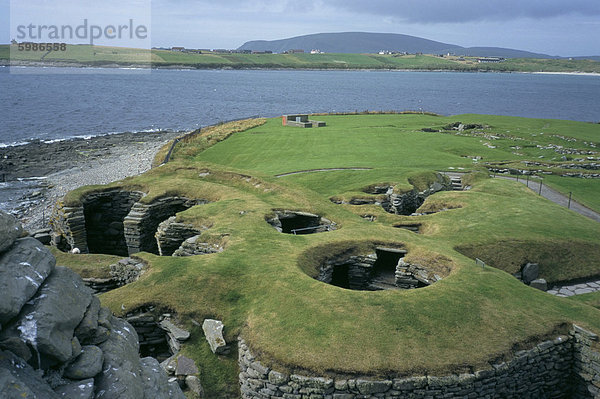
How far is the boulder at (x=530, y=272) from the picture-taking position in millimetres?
22031

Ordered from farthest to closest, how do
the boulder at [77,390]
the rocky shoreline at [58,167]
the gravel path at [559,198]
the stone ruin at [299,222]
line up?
the rocky shoreline at [58,167], the gravel path at [559,198], the stone ruin at [299,222], the boulder at [77,390]

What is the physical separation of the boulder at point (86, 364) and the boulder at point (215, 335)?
6.18 meters

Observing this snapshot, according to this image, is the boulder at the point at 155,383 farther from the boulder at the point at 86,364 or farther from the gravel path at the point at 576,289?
the gravel path at the point at 576,289

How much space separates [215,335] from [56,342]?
7.50 metres

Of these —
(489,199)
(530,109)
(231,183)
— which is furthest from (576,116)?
(231,183)

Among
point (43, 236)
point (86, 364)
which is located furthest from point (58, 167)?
point (86, 364)

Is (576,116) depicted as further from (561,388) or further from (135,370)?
(135,370)

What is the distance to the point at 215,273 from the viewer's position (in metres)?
17.5

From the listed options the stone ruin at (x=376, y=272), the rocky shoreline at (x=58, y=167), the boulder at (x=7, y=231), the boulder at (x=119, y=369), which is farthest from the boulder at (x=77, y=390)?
the rocky shoreline at (x=58, y=167)

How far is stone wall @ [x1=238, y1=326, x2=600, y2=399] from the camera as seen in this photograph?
12461mm

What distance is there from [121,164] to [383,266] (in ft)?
156

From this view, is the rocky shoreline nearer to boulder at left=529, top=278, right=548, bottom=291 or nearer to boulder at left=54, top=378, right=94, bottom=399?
boulder at left=54, top=378, right=94, bottom=399

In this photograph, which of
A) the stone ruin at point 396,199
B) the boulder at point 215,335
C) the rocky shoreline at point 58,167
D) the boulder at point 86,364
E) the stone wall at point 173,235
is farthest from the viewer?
the rocky shoreline at point 58,167

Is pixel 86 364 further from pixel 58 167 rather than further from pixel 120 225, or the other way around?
pixel 58 167
